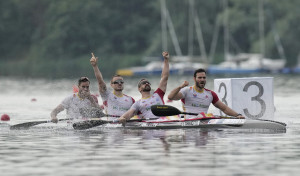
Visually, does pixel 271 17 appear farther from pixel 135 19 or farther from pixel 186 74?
pixel 135 19

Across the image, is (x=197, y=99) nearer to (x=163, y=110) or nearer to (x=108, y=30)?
(x=163, y=110)

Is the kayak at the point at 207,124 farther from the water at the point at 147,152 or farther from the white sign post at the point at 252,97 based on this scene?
the white sign post at the point at 252,97

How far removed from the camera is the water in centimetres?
1354

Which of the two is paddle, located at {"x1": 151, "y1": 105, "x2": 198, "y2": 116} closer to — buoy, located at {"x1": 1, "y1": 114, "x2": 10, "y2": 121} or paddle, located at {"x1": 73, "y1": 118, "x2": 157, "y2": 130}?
paddle, located at {"x1": 73, "y1": 118, "x2": 157, "y2": 130}

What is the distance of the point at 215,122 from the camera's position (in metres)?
19.6

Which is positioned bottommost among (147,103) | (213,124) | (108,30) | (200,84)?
(213,124)

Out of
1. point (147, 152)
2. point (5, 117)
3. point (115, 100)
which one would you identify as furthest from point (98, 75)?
point (5, 117)

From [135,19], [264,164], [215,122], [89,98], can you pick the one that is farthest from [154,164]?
[135,19]

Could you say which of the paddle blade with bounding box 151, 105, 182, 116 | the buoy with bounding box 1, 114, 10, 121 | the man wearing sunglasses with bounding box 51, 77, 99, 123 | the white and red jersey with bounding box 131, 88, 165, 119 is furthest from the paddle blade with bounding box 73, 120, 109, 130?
the buoy with bounding box 1, 114, 10, 121

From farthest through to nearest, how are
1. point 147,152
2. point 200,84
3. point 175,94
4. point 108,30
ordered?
point 108,30, point 200,84, point 175,94, point 147,152

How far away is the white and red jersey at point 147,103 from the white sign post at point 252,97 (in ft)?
6.13

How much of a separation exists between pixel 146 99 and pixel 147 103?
97mm

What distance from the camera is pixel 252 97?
21.2 m

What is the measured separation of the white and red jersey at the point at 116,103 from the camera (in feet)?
68.2
